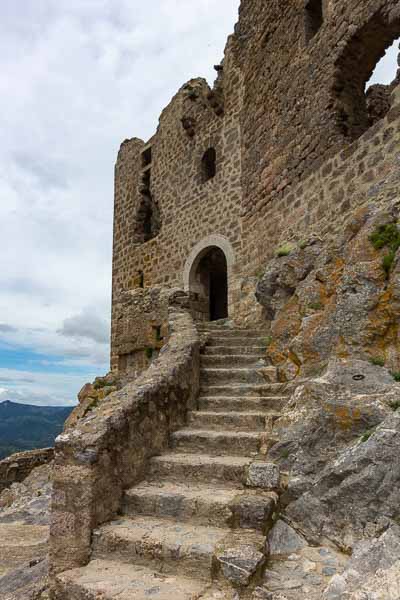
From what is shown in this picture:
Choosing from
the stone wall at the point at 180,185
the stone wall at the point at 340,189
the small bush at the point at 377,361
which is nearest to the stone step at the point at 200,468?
the small bush at the point at 377,361

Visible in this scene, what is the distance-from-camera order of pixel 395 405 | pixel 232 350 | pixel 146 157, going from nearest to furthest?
pixel 395 405
pixel 232 350
pixel 146 157

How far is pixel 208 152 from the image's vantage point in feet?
43.2

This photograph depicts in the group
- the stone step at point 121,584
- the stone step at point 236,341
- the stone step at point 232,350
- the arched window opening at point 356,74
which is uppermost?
the arched window opening at point 356,74

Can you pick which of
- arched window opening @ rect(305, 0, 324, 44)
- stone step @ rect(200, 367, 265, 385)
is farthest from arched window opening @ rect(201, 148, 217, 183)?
stone step @ rect(200, 367, 265, 385)

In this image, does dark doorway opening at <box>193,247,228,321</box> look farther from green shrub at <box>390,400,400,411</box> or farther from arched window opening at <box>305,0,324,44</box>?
green shrub at <box>390,400,400,411</box>

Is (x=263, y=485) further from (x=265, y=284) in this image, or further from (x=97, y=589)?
(x=265, y=284)

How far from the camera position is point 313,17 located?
8609 mm

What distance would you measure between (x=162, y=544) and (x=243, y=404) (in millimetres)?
2063

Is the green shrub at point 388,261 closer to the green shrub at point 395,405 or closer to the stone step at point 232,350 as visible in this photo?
the green shrub at point 395,405

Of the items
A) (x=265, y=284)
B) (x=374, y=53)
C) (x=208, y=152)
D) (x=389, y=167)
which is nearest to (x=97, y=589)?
(x=265, y=284)

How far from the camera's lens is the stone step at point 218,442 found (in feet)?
13.6

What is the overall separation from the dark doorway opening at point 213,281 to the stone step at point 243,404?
6260 millimetres

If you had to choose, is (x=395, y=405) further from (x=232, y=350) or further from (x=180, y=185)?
(x=180, y=185)

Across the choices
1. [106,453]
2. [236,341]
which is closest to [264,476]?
[106,453]
